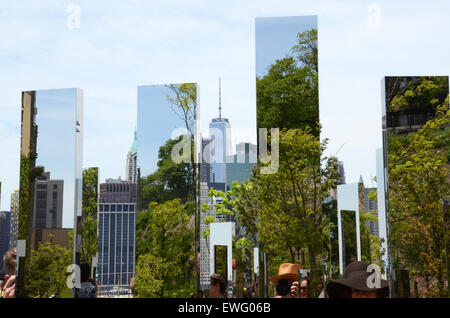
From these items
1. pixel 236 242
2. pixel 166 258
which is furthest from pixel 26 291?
pixel 236 242

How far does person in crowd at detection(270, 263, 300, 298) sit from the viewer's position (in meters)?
4.61

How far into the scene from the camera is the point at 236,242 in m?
5.36

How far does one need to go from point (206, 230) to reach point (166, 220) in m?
5.30

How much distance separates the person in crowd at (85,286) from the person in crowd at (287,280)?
1.72 m

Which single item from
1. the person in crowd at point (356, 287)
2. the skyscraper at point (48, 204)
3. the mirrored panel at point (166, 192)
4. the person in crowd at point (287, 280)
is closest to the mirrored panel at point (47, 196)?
the skyscraper at point (48, 204)

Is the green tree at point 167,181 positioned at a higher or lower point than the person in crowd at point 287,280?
higher

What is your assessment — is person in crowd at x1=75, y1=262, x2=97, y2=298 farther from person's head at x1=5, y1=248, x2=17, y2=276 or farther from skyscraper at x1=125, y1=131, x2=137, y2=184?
skyscraper at x1=125, y1=131, x2=137, y2=184

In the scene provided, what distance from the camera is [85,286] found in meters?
4.85

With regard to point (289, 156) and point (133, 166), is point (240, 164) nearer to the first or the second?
point (133, 166)

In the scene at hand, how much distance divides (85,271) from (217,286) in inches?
52.5

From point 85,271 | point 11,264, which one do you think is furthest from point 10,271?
point 85,271

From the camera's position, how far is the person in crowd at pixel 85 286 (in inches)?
189

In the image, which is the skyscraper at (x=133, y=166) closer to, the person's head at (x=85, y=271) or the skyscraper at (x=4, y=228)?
the person's head at (x=85, y=271)

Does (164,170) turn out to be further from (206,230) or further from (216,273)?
(206,230)
